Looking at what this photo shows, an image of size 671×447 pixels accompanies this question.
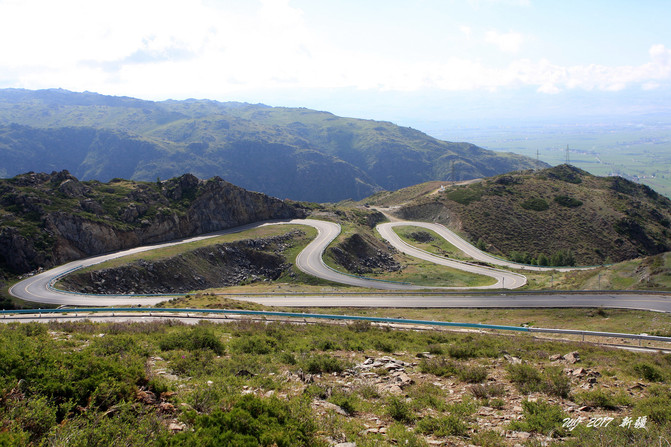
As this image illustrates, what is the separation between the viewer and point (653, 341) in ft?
75.0

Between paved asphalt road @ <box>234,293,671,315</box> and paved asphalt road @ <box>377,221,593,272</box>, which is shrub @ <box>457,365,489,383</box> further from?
paved asphalt road @ <box>377,221,593,272</box>

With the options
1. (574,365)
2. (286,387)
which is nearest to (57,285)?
(286,387)

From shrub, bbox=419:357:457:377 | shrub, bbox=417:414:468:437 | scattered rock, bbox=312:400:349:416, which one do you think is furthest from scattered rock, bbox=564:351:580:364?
scattered rock, bbox=312:400:349:416

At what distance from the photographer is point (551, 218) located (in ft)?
327

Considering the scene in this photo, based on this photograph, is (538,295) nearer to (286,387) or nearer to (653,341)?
(653,341)

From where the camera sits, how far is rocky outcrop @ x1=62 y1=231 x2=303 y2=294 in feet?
163

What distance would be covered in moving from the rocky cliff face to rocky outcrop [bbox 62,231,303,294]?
9.66 m

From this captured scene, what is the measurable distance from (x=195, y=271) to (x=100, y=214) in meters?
21.2

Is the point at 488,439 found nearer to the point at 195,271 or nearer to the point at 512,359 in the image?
the point at 512,359

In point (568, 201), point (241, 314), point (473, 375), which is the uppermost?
point (568, 201)

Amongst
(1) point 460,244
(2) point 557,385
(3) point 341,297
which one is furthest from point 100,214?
(1) point 460,244

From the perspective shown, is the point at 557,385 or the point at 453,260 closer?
the point at 557,385

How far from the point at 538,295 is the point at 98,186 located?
75.4m

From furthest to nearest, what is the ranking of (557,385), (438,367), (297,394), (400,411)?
(438,367) < (557,385) < (297,394) < (400,411)
